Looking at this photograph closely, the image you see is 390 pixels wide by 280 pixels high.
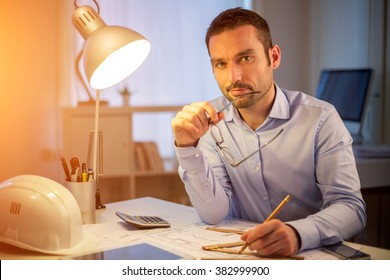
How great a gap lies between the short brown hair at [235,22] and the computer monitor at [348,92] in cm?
103

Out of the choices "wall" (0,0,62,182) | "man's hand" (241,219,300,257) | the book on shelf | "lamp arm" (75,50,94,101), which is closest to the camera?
"man's hand" (241,219,300,257)

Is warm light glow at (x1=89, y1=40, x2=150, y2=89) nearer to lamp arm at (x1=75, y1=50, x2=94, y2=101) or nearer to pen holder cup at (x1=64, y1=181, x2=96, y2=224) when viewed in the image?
pen holder cup at (x1=64, y1=181, x2=96, y2=224)

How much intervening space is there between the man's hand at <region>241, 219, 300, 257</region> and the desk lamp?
52 centimetres

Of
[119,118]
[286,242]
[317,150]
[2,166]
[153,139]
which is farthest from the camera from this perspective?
[153,139]

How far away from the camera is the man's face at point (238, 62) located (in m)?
1.35

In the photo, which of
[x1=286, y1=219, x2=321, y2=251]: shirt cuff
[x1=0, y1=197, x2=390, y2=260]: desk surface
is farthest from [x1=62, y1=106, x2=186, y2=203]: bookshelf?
[x1=286, y1=219, x2=321, y2=251]: shirt cuff

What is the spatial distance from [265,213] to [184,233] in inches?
12.6

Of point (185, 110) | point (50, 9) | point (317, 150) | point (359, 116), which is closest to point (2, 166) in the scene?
point (50, 9)

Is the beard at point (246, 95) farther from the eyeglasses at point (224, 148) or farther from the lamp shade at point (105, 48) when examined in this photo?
the lamp shade at point (105, 48)

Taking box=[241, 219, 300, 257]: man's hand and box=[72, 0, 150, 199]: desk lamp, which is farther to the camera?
box=[72, 0, 150, 199]: desk lamp

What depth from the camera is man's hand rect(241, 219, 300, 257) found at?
0.98 meters

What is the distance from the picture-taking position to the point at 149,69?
2.91m

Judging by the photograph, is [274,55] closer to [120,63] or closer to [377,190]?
[120,63]

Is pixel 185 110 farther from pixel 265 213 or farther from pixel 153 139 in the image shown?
pixel 153 139
